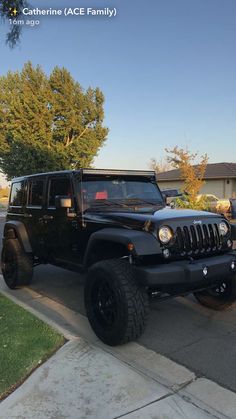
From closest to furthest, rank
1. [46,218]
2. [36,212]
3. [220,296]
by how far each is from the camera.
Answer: [220,296] → [46,218] → [36,212]

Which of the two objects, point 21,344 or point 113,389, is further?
point 21,344

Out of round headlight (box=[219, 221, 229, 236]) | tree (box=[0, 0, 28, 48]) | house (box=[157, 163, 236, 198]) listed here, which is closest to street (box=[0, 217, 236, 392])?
round headlight (box=[219, 221, 229, 236])

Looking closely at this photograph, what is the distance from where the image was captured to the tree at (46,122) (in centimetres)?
3484

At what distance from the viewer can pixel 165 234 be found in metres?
4.27

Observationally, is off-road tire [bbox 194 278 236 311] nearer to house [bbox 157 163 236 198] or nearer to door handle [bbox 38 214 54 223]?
door handle [bbox 38 214 54 223]

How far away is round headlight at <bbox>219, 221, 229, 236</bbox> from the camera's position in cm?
483

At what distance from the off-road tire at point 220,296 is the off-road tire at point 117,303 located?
4.75ft

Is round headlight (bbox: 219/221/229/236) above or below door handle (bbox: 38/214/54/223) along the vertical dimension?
below

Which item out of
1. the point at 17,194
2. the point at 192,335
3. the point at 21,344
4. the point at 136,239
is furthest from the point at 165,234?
the point at 17,194

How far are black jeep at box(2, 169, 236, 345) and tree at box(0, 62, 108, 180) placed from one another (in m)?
29.4

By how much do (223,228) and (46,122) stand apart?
32367mm

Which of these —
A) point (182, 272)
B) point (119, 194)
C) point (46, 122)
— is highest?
point (46, 122)

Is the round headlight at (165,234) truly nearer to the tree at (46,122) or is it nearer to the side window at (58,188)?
the side window at (58,188)

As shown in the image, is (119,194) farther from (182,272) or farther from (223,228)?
(182,272)
